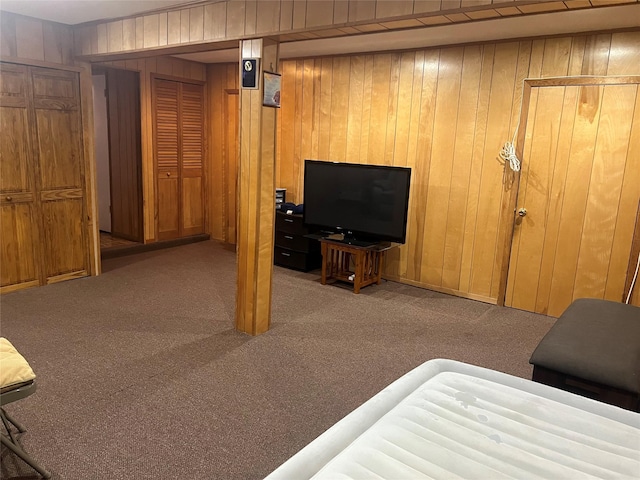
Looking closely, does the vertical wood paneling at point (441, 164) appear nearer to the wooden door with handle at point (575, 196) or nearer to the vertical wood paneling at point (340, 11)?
the wooden door with handle at point (575, 196)

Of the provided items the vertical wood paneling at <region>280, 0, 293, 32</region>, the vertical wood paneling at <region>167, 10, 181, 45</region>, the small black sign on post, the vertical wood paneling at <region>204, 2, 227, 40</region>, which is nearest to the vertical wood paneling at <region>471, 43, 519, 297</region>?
the vertical wood paneling at <region>280, 0, 293, 32</region>

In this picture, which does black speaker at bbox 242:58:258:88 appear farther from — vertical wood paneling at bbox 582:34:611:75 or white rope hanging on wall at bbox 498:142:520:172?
vertical wood paneling at bbox 582:34:611:75

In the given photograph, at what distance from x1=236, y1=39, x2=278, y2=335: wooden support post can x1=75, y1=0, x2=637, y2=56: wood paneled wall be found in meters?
0.19

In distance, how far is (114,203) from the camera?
6508 mm

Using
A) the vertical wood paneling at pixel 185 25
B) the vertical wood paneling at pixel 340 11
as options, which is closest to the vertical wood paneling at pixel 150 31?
the vertical wood paneling at pixel 185 25

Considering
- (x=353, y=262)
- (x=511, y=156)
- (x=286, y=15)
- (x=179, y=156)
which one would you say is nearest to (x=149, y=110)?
(x=179, y=156)

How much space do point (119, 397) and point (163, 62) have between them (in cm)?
460

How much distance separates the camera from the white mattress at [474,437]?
114 centimetres

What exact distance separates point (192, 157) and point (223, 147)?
46 centimetres

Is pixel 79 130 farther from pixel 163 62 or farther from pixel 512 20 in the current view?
pixel 512 20

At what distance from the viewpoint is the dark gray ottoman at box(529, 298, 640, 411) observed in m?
2.14

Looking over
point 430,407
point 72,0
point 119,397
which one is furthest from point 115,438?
point 72,0

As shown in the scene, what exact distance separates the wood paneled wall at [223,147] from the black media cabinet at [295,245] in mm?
1177

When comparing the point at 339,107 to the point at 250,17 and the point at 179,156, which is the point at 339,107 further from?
the point at 179,156
